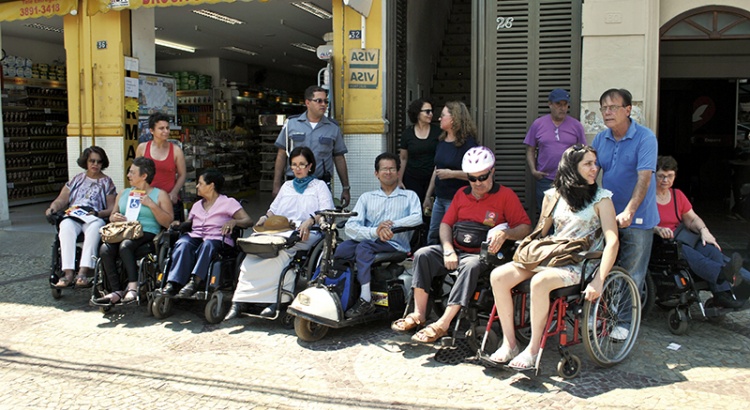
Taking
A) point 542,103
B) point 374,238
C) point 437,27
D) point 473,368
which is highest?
point 437,27

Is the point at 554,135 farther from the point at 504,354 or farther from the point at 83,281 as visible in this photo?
the point at 83,281

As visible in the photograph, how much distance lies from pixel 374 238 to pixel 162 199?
6.36ft

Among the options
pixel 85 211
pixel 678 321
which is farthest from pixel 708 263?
pixel 85 211

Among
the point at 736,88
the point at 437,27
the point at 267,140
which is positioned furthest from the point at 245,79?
the point at 736,88

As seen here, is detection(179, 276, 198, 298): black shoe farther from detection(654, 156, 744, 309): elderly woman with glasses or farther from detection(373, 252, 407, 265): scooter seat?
detection(654, 156, 744, 309): elderly woman with glasses

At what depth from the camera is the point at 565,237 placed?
14.0 ft

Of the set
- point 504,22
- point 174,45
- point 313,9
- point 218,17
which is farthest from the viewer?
point 174,45

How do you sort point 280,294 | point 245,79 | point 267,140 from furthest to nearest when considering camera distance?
point 245,79
point 267,140
point 280,294

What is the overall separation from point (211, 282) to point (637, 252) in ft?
10.1

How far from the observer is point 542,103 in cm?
673

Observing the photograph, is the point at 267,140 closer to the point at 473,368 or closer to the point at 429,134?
the point at 429,134

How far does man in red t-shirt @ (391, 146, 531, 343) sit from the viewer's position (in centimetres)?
432

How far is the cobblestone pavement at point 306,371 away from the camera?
3.77m

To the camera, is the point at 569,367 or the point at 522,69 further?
the point at 522,69
